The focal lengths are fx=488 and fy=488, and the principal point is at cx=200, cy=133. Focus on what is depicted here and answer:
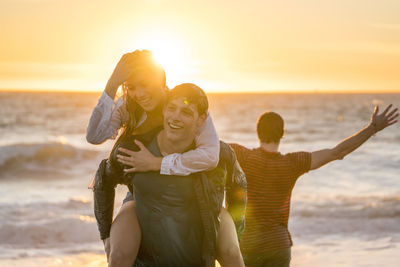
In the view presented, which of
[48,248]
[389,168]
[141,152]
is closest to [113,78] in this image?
[141,152]

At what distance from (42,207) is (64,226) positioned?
2.48 metres

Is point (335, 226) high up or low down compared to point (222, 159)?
down

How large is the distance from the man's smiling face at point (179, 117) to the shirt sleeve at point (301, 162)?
144cm

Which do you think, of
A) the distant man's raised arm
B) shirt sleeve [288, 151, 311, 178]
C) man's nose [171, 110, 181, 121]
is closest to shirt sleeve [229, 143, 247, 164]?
shirt sleeve [288, 151, 311, 178]

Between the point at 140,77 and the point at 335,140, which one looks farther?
the point at 335,140

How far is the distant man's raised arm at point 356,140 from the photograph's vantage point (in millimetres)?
4277

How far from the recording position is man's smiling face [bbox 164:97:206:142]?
10.8 feet

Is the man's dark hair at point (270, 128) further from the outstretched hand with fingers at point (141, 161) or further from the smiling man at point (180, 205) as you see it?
the outstretched hand with fingers at point (141, 161)

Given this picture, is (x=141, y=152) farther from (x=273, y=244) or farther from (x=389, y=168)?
(x=389, y=168)

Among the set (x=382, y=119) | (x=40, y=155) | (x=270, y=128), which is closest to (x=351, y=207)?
(x=382, y=119)

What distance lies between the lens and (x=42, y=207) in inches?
542

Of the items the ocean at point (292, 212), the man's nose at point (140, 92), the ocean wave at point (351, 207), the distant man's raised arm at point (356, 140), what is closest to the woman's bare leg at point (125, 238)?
the man's nose at point (140, 92)

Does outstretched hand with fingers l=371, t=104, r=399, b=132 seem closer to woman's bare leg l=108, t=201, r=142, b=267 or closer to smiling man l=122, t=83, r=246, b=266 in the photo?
smiling man l=122, t=83, r=246, b=266

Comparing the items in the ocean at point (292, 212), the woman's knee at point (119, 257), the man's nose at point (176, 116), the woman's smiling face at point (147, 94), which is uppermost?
the woman's smiling face at point (147, 94)
